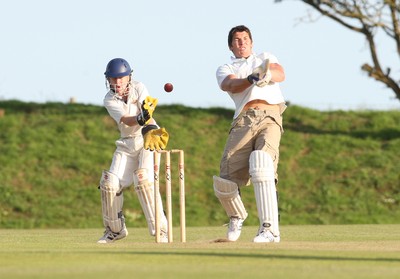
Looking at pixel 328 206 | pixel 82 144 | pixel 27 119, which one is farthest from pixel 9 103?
pixel 328 206

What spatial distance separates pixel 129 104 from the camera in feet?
37.1

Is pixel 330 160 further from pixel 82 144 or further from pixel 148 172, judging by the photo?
pixel 148 172

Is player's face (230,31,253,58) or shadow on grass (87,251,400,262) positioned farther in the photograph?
player's face (230,31,253,58)

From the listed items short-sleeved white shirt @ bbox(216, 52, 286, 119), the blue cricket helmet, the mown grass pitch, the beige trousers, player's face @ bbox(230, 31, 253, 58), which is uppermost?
player's face @ bbox(230, 31, 253, 58)

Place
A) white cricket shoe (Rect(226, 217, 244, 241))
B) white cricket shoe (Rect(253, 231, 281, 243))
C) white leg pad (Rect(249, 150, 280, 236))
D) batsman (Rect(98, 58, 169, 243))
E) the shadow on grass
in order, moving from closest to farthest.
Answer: the shadow on grass, white cricket shoe (Rect(253, 231, 281, 243)), white leg pad (Rect(249, 150, 280, 236)), white cricket shoe (Rect(226, 217, 244, 241)), batsman (Rect(98, 58, 169, 243))

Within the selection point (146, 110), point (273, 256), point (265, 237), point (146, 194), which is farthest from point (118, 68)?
point (273, 256)

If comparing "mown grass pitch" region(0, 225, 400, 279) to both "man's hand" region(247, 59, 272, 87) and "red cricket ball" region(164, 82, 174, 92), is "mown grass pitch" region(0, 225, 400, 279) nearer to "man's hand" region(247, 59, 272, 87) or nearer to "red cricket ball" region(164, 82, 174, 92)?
"man's hand" region(247, 59, 272, 87)

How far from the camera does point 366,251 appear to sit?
8.77 metres

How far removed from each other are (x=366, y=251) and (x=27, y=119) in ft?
65.8

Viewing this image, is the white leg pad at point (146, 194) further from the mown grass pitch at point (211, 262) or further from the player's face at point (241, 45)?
the mown grass pitch at point (211, 262)

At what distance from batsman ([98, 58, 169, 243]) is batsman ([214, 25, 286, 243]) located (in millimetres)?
733

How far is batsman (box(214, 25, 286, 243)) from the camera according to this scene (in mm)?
10227

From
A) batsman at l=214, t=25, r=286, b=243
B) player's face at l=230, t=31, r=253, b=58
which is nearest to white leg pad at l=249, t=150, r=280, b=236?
batsman at l=214, t=25, r=286, b=243

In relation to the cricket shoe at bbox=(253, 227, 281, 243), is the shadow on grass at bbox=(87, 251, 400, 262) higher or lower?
lower
